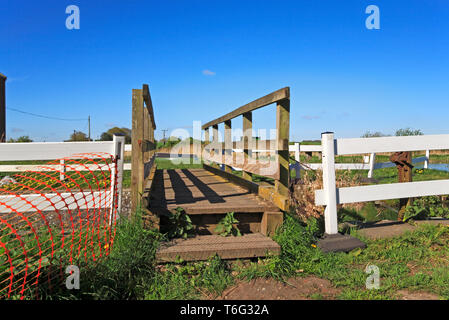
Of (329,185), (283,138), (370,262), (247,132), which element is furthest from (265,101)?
(370,262)

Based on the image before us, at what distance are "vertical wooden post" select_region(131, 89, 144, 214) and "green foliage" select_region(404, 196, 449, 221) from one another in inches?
148

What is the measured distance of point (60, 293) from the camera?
2.28 metres

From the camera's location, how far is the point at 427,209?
5.05m

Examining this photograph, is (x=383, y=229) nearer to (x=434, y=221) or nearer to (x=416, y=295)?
(x=434, y=221)

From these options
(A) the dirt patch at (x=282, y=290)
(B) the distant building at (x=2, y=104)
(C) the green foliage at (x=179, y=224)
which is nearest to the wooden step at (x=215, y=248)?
(C) the green foliage at (x=179, y=224)

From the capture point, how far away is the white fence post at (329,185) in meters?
3.86

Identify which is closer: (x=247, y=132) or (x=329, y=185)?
(x=329, y=185)

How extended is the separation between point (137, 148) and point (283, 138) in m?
1.66

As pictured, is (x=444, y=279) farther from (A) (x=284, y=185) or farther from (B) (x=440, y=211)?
(B) (x=440, y=211)

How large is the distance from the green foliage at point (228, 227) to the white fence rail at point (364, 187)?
41.6 inches

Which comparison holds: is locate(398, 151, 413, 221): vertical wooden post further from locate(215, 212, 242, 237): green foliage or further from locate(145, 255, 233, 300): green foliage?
locate(145, 255, 233, 300): green foliage

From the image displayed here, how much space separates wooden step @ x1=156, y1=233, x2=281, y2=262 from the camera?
3.02 metres
